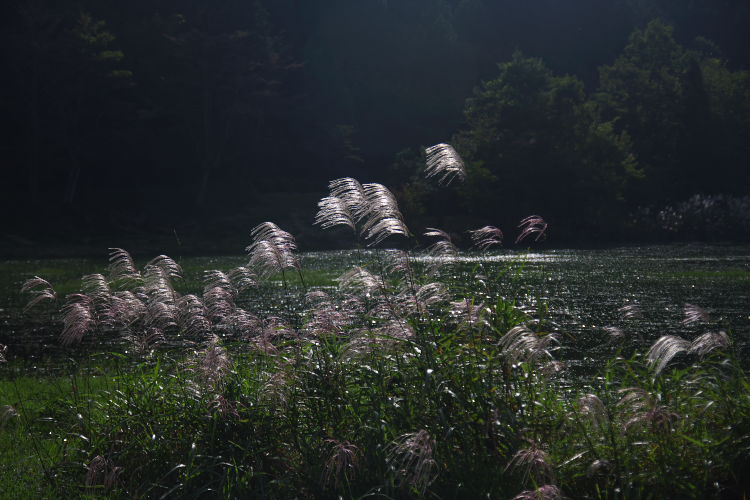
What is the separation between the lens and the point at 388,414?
4.84m

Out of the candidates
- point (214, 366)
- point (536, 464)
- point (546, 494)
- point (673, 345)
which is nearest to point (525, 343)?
point (536, 464)

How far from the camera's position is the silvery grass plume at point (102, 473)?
4738 millimetres

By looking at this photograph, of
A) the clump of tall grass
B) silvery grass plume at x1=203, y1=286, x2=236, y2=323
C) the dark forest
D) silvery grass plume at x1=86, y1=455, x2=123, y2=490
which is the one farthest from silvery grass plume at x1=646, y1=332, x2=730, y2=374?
the dark forest

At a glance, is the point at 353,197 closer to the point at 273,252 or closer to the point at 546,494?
the point at 273,252

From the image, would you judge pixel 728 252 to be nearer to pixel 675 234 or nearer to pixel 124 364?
pixel 675 234

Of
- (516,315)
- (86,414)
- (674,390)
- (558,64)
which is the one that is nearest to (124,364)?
(86,414)

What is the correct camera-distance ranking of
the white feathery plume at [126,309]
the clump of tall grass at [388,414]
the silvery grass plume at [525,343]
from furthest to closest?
1. the white feathery plume at [126,309]
2. the clump of tall grass at [388,414]
3. the silvery grass plume at [525,343]

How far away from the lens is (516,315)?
538cm

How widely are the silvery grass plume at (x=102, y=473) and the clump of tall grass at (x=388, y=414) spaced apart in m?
0.02

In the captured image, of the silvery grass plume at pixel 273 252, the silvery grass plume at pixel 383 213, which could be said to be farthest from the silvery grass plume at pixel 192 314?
the silvery grass plume at pixel 383 213

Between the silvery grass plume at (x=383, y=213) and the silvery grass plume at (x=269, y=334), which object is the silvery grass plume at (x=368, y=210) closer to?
the silvery grass plume at (x=383, y=213)

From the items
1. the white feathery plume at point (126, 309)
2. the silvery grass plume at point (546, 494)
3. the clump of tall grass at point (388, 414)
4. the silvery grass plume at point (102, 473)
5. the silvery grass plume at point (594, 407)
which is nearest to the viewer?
the silvery grass plume at point (546, 494)

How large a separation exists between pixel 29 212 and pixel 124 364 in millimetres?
29684

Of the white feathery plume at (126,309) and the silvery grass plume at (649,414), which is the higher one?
the white feathery plume at (126,309)
